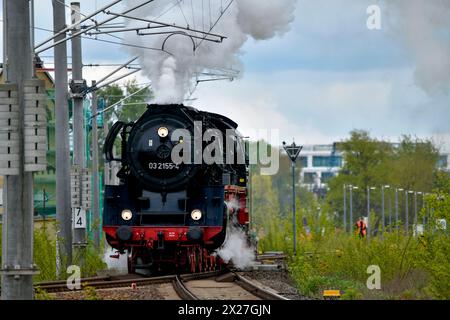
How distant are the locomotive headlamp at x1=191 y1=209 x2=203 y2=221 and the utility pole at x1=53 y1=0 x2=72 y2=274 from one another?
349 centimetres

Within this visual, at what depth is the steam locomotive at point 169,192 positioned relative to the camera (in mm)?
23031

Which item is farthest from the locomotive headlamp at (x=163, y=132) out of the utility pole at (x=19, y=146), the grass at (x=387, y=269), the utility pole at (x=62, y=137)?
the utility pole at (x=19, y=146)

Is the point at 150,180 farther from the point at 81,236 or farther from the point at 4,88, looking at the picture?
the point at 4,88

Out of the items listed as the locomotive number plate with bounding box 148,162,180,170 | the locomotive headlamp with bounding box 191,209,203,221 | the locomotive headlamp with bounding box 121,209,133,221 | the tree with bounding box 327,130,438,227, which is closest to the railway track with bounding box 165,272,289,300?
the locomotive headlamp with bounding box 191,209,203,221

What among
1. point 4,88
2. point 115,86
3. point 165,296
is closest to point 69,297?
point 165,296

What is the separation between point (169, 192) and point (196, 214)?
2.50 feet

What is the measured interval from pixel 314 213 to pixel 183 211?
69.1 ft

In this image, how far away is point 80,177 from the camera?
2631cm

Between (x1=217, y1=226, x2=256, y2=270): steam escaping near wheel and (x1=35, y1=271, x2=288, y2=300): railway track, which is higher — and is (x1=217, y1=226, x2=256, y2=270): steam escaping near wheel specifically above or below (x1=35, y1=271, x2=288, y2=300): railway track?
above

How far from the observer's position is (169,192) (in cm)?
2334

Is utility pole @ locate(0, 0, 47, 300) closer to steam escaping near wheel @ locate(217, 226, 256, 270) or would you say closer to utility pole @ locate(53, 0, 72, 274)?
utility pole @ locate(53, 0, 72, 274)

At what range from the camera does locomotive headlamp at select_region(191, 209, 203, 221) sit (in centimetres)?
2317

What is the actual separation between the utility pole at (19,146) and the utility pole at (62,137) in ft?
35.4
